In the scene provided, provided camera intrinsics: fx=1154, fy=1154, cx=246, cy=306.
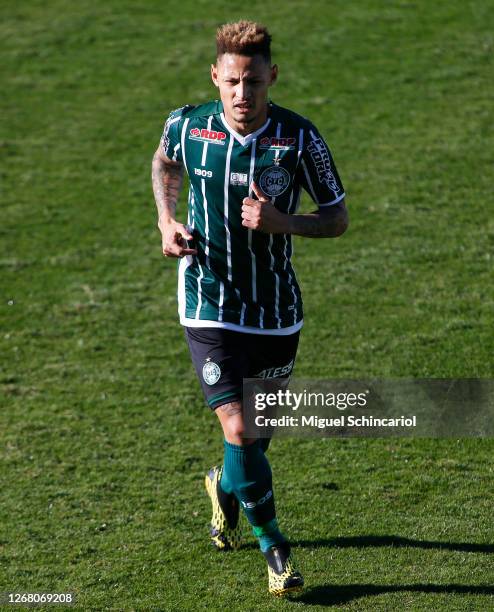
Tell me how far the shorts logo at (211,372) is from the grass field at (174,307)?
1.05 metres

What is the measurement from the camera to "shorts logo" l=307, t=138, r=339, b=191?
553 cm

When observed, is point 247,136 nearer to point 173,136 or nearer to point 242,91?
point 242,91

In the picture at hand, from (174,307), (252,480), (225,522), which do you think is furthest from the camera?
(174,307)

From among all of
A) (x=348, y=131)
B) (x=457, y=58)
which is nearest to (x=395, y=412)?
(x=348, y=131)

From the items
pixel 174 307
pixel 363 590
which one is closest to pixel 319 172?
pixel 363 590

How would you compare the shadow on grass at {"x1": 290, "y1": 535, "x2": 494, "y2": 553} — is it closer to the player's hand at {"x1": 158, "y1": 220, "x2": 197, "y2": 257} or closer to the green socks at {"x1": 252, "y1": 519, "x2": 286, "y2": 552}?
the green socks at {"x1": 252, "y1": 519, "x2": 286, "y2": 552}

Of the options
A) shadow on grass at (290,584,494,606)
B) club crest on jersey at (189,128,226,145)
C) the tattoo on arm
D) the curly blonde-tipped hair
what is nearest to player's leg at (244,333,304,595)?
shadow on grass at (290,584,494,606)

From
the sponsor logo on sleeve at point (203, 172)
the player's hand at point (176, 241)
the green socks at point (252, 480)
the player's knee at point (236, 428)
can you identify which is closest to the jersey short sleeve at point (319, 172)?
the sponsor logo on sleeve at point (203, 172)

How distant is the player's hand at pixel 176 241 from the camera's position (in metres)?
5.55

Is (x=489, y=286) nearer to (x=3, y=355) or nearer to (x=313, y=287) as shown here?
(x=313, y=287)

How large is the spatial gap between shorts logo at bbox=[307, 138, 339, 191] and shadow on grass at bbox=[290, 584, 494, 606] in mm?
1978

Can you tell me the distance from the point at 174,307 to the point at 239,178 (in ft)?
12.6

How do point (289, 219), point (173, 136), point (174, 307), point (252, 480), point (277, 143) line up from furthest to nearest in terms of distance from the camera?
point (174, 307), point (173, 136), point (252, 480), point (277, 143), point (289, 219)

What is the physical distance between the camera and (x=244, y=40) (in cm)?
534
